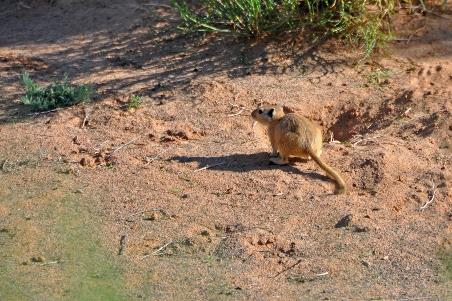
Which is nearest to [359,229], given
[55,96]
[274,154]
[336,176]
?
[336,176]

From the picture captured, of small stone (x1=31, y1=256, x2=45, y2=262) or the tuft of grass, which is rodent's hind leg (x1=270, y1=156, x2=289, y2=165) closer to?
the tuft of grass

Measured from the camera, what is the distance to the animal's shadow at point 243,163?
7266 millimetres

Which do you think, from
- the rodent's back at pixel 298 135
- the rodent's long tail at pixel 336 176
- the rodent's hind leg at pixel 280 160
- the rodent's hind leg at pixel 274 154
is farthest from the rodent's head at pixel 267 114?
the rodent's long tail at pixel 336 176

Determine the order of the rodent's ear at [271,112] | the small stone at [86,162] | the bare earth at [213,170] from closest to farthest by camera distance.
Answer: the bare earth at [213,170] → the small stone at [86,162] → the rodent's ear at [271,112]

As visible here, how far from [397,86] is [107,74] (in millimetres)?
2688

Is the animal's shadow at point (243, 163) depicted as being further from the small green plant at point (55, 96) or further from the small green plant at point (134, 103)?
the small green plant at point (55, 96)

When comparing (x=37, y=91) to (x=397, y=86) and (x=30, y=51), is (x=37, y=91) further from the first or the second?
(x=397, y=86)

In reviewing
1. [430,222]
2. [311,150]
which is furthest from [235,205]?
[430,222]

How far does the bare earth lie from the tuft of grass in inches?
6.2

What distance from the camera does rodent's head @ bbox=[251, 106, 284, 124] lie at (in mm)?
7613

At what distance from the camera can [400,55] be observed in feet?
29.4

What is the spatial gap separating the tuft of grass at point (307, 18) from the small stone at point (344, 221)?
2.57 metres

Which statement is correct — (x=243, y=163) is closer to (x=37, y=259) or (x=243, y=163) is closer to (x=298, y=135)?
(x=298, y=135)

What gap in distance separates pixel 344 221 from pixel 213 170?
1.23 m
